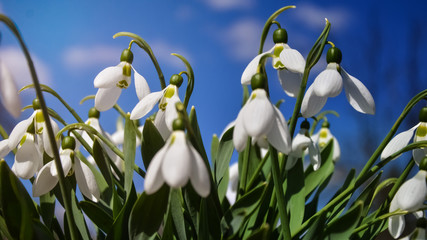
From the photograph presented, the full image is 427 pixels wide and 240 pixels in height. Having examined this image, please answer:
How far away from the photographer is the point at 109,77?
871mm

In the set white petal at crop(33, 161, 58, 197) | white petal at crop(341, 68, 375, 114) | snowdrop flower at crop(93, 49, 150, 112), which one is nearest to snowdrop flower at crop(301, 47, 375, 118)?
white petal at crop(341, 68, 375, 114)

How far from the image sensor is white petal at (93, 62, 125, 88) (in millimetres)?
861

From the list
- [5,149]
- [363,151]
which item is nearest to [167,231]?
[5,149]

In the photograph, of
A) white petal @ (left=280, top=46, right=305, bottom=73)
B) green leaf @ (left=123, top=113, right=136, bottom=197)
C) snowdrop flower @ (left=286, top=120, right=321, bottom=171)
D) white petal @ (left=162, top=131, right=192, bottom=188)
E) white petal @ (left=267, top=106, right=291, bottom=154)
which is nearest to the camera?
white petal @ (left=162, top=131, right=192, bottom=188)

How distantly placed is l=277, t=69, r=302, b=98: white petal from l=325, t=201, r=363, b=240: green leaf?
8.8 inches

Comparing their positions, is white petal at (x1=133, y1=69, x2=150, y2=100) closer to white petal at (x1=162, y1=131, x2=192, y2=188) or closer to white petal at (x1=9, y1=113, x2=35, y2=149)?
white petal at (x1=9, y1=113, x2=35, y2=149)

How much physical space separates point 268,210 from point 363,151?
2.00m

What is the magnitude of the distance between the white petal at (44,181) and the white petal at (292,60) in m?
0.41

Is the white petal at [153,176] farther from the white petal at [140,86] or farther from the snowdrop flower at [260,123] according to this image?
the white petal at [140,86]

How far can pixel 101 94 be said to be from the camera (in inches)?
36.3

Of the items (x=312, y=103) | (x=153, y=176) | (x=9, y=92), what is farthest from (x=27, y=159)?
(x=312, y=103)

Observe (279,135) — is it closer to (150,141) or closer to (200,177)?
(200,177)

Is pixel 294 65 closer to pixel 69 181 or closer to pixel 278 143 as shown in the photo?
pixel 278 143

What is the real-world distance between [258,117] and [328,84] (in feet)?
0.62
